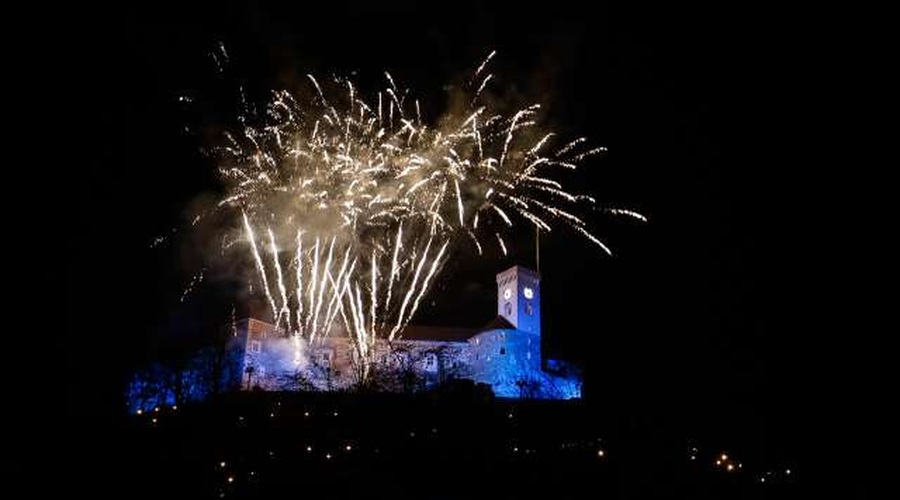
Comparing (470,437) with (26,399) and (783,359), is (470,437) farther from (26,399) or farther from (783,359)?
(783,359)

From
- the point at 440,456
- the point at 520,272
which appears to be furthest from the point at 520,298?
the point at 440,456

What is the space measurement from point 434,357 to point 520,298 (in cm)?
916

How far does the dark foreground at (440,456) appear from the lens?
1146 cm

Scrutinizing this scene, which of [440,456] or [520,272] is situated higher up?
[520,272]

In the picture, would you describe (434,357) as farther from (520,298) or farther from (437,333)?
(520,298)

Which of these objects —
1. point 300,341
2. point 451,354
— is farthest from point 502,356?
point 300,341

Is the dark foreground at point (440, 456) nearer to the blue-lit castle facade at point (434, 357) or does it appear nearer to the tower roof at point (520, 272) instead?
the blue-lit castle facade at point (434, 357)

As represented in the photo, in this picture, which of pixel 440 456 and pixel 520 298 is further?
pixel 520 298

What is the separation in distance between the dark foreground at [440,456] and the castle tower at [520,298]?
46032 mm

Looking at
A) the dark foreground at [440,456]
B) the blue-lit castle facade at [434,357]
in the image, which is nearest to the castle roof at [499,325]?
the blue-lit castle facade at [434,357]

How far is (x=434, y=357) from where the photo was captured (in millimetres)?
59250

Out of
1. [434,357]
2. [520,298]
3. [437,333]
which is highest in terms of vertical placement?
[520,298]

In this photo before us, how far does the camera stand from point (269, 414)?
13164 mm

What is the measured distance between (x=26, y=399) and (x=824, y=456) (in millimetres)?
13822
